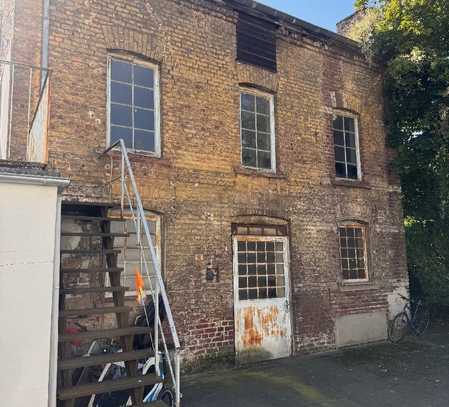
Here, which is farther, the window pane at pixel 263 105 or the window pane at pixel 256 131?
the window pane at pixel 263 105

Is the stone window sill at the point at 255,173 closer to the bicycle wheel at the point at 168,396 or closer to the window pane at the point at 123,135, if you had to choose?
the window pane at the point at 123,135

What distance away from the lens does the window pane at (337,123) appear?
10.4 meters

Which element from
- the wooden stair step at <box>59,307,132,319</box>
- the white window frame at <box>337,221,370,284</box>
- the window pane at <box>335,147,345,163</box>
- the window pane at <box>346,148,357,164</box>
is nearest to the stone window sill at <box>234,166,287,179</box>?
the window pane at <box>335,147,345,163</box>

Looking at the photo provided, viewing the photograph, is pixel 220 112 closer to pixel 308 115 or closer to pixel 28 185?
pixel 308 115

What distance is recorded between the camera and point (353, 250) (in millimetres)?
10211

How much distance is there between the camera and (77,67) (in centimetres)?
691

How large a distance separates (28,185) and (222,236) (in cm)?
439

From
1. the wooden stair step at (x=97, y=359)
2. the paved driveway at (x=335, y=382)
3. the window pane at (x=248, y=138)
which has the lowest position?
the paved driveway at (x=335, y=382)

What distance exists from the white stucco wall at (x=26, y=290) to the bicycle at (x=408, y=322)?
8.52 m

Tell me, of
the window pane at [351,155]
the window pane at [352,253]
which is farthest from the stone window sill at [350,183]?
the window pane at [352,253]

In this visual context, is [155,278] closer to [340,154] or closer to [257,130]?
[257,130]

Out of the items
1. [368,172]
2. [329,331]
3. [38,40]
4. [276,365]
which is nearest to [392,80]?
[368,172]

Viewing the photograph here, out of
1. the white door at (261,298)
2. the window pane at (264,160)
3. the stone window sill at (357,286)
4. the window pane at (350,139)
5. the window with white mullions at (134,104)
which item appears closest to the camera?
the window with white mullions at (134,104)

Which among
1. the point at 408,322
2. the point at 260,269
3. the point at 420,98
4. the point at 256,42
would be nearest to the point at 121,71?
the point at 256,42
